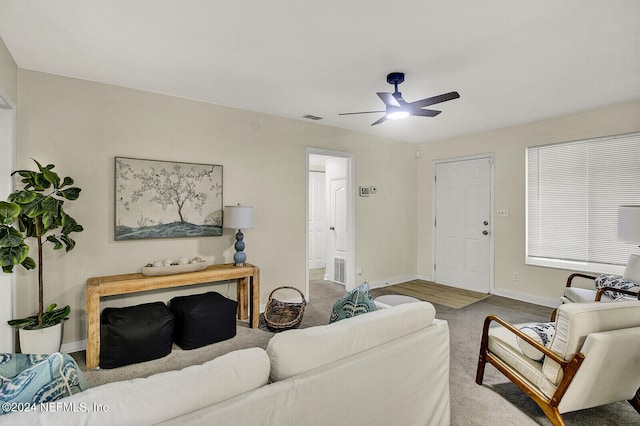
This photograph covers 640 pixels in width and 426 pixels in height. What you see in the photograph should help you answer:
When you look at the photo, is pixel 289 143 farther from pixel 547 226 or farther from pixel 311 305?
pixel 547 226

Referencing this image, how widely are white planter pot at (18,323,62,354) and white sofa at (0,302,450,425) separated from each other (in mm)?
2170

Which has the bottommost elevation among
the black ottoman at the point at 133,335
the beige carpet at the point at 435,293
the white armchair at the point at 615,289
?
the beige carpet at the point at 435,293

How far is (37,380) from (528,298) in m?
5.21

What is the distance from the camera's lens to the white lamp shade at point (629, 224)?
2.96 metres

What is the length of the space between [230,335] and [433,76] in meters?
3.15

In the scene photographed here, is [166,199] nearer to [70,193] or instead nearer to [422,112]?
[70,193]

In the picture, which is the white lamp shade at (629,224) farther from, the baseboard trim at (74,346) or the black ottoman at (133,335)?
the baseboard trim at (74,346)

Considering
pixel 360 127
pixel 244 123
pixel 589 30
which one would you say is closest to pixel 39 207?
pixel 244 123

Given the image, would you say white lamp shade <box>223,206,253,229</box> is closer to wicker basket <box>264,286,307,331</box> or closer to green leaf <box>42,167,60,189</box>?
wicker basket <box>264,286,307,331</box>

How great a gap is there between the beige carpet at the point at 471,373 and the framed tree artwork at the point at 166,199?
119 cm

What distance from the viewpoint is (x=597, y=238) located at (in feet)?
13.0

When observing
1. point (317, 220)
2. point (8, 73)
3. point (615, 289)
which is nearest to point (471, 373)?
point (615, 289)

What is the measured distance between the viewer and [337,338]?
1384 mm

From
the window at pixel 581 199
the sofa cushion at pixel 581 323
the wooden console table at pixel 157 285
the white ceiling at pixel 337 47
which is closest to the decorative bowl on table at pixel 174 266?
the wooden console table at pixel 157 285
